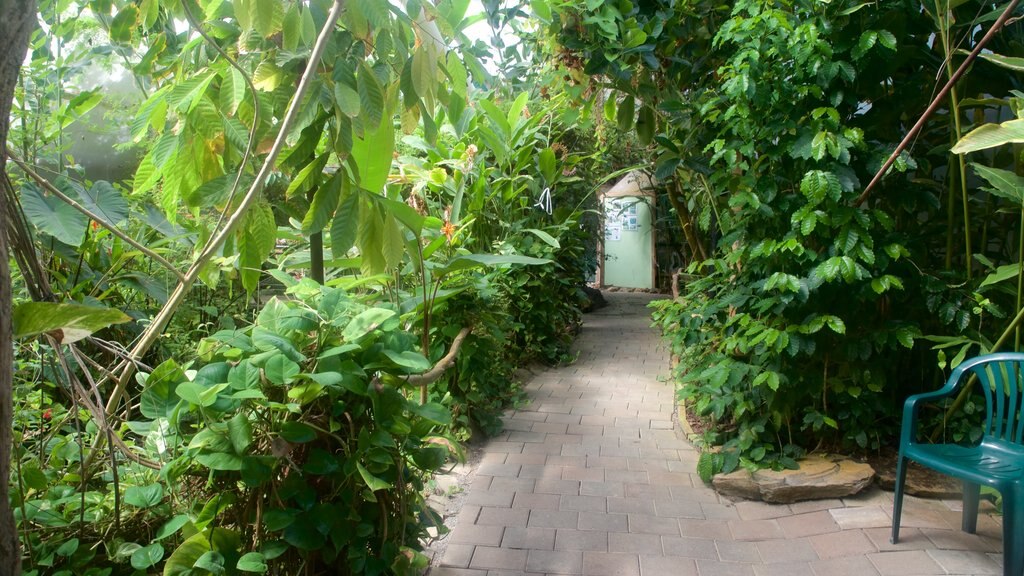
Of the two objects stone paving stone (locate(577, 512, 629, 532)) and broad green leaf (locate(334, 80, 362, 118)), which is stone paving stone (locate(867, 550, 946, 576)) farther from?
broad green leaf (locate(334, 80, 362, 118))

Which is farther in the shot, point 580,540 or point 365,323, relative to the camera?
point 580,540

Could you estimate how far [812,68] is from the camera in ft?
8.16

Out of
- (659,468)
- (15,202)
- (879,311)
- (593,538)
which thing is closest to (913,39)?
(879,311)

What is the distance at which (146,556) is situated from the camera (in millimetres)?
A: 1106

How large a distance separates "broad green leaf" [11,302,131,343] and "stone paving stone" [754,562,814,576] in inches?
82.4

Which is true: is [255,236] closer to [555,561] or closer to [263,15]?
[263,15]

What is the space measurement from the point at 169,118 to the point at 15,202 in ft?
1.21

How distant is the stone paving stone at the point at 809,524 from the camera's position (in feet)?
7.82

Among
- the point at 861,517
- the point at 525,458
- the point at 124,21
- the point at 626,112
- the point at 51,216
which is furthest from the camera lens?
the point at 626,112

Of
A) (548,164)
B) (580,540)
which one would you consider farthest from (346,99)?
(548,164)

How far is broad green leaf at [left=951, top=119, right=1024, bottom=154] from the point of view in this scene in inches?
75.7

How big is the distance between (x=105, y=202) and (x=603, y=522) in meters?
2.03

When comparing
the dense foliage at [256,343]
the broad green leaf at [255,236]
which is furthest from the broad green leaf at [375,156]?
the broad green leaf at [255,236]

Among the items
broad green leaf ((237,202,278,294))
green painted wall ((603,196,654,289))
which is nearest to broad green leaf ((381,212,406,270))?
broad green leaf ((237,202,278,294))
